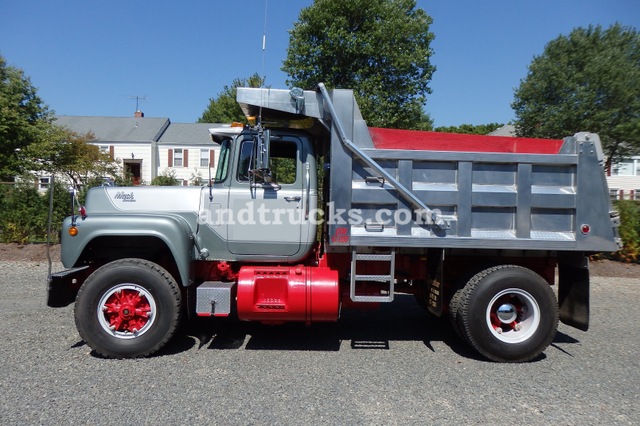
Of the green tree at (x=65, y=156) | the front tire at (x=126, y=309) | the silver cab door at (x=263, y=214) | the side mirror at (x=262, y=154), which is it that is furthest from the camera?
the green tree at (x=65, y=156)

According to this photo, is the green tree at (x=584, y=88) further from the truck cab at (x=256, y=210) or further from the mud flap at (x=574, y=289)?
the truck cab at (x=256, y=210)

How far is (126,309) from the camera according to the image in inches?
179

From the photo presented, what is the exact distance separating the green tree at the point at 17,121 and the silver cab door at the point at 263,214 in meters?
16.8

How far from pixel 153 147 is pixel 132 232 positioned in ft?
96.5

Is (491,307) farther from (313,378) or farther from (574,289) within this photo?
(313,378)

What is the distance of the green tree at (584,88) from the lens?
1581 centimetres

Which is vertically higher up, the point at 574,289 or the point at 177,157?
the point at 177,157

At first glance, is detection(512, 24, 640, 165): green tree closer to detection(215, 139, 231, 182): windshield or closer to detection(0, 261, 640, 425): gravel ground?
detection(0, 261, 640, 425): gravel ground

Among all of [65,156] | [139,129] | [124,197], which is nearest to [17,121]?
[65,156]

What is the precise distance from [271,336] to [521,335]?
276 cm

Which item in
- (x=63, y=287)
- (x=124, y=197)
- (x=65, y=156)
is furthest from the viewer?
(x=65, y=156)

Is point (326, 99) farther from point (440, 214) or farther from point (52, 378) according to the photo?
point (52, 378)

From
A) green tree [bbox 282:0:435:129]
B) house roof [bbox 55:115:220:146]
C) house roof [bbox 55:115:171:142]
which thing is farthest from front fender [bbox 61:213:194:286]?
house roof [bbox 55:115:171:142]

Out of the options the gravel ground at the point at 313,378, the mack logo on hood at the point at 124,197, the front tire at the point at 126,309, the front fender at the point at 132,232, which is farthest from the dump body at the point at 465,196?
the mack logo on hood at the point at 124,197
